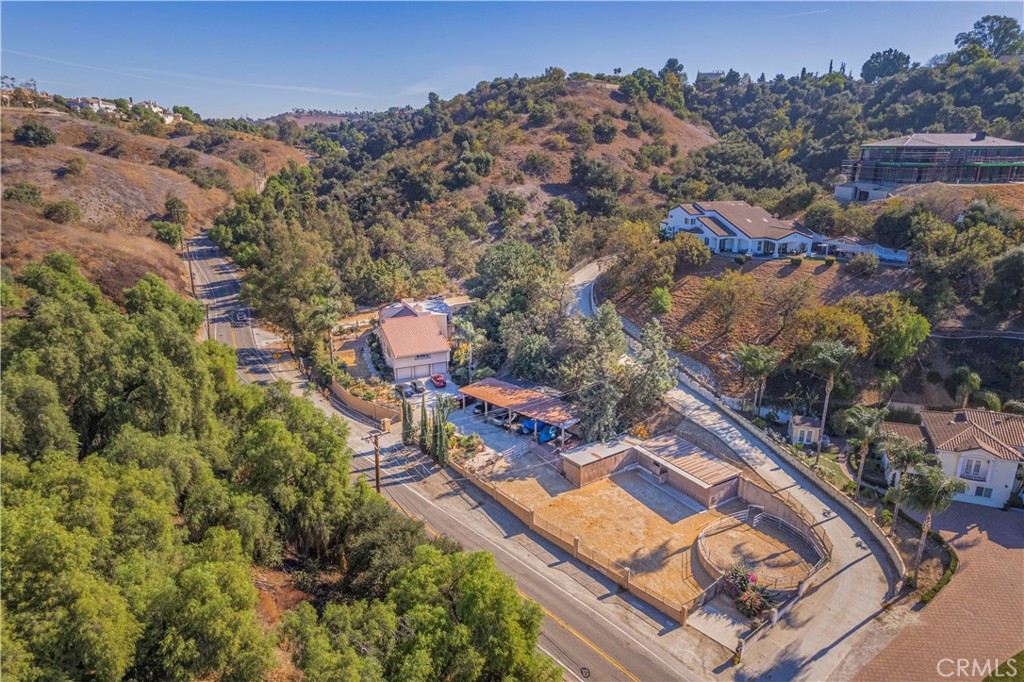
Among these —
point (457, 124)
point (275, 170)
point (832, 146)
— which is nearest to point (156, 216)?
point (275, 170)

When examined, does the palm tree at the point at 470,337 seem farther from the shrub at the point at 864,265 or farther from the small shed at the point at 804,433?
the shrub at the point at 864,265

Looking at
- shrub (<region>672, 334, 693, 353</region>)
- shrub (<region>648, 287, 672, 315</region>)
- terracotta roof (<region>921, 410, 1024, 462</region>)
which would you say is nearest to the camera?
terracotta roof (<region>921, 410, 1024, 462</region>)

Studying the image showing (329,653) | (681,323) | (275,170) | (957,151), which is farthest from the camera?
(275,170)

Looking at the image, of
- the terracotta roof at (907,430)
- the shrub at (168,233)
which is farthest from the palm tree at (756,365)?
the shrub at (168,233)

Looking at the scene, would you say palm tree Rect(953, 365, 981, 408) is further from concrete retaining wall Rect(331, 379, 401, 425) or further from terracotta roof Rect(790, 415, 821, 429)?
concrete retaining wall Rect(331, 379, 401, 425)

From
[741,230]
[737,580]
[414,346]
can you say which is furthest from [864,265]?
[414,346]

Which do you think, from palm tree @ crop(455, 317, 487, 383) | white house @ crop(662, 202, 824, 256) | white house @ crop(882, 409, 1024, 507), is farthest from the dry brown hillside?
white house @ crop(882, 409, 1024, 507)

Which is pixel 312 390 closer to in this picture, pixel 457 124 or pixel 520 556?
pixel 520 556
